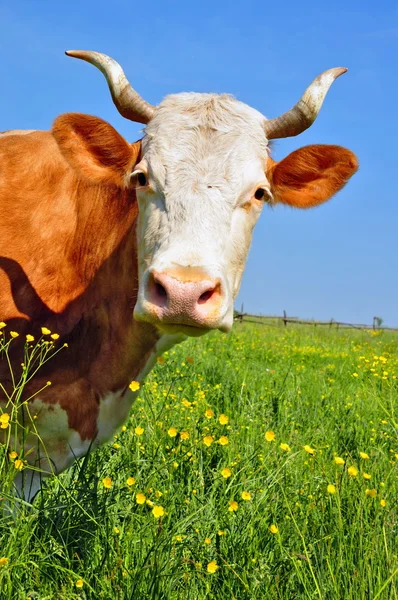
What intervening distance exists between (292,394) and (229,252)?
3.70 metres

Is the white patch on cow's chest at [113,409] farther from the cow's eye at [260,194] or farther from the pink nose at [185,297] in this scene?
the pink nose at [185,297]

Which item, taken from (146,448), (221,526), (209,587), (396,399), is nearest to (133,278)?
(146,448)

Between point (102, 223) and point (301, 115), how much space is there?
1.53 metres

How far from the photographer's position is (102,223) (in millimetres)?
4715

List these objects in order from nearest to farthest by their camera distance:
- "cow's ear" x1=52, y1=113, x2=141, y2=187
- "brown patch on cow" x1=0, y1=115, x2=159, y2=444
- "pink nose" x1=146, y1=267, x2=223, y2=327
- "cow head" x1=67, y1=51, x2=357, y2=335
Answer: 1. "pink nose" x1=146, y1=267, x2=223, y2=327
2. "cow head" x1=67, y1=51, x2=357, y2=335
3. "cow's ear" x1=52, y1=113, x2=141, y2=187
4. "brown patch on cow" x1=0, y1=115, x2=159, y2=444

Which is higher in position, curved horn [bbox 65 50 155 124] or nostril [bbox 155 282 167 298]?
curved horn [bbox 65 50 155 124]

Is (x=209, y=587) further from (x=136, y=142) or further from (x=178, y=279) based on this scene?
(x=136, y=142)

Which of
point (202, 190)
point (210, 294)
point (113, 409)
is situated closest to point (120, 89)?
point (202, 190)

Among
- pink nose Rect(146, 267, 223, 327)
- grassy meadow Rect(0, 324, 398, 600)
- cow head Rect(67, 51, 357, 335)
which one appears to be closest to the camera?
grassy meadow Rect(0, 324, 398, 600)

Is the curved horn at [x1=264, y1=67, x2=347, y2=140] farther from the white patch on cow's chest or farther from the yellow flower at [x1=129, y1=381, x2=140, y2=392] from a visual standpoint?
the yellow flower at [x1=129, y1=381, x2=140, y2=392]

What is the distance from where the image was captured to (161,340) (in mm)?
4465

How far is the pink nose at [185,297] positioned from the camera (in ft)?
9.90

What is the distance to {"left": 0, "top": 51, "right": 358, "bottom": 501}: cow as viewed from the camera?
3.90 m

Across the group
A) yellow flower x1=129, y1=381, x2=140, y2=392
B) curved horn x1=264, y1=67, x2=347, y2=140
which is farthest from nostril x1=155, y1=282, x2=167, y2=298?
curved horn x1=264, y1=67, x2=347, y2=140
